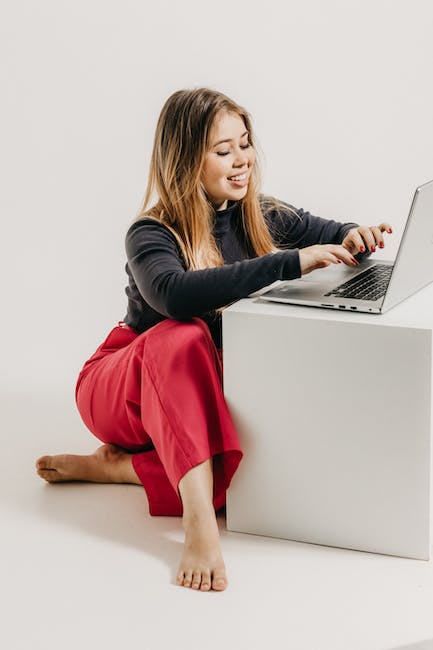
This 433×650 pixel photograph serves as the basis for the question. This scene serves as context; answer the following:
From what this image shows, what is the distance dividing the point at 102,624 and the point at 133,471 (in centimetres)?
49

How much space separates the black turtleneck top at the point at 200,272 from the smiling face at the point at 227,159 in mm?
64

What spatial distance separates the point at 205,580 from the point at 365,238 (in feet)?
2.32

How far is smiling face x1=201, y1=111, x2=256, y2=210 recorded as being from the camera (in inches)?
90.9

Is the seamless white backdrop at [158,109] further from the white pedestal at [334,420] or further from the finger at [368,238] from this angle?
the white pedestal at [334,420]

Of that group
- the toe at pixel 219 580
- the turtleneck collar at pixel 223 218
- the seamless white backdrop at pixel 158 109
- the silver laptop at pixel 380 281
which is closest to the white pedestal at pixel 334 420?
the silver laptop at pixel 380 281

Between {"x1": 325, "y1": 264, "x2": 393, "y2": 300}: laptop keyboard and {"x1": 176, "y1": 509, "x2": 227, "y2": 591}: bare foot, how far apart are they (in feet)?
1.39

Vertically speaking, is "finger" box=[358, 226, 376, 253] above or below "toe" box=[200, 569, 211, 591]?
above

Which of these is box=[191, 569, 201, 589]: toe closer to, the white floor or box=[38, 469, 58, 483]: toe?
the white floor

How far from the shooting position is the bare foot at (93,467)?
237 centimetres

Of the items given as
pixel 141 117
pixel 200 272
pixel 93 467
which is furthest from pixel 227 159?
pixel 141 117

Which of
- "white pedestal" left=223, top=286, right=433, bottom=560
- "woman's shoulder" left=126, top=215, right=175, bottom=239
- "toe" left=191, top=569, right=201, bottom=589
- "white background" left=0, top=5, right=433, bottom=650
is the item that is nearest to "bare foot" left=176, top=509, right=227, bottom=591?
"toe" left=191, top=569, right=201, bottom=589

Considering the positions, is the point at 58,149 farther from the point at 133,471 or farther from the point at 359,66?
the point at 133,471

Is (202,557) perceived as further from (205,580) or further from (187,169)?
(187,169)

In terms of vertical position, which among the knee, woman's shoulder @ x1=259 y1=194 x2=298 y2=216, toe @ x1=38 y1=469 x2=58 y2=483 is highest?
woman's shoulder @ x1=259 y1=194 x2=298 y2=216
